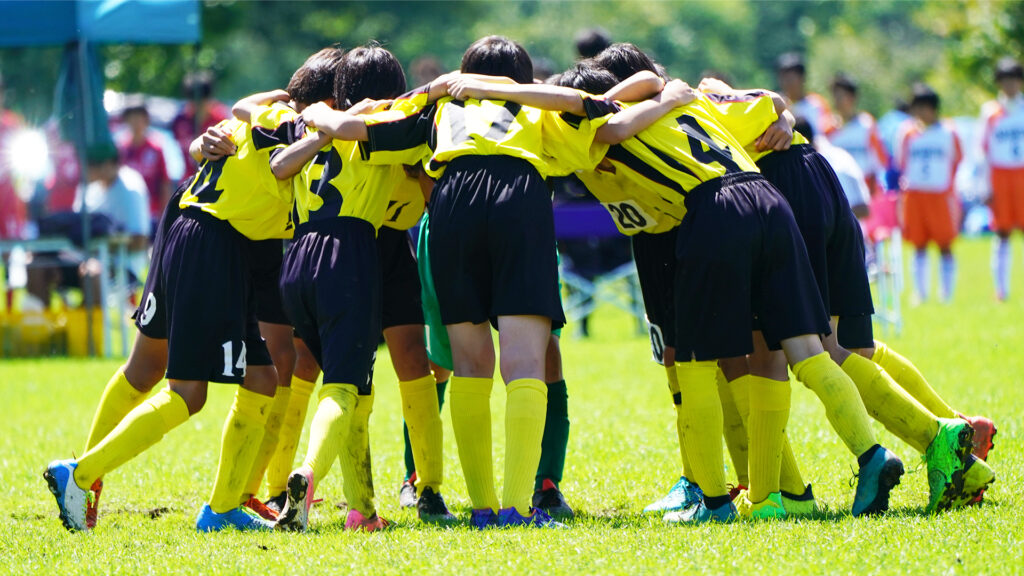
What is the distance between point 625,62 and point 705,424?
61.4 inches

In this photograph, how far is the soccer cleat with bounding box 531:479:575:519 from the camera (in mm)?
5215

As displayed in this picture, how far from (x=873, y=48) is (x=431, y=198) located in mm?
61227

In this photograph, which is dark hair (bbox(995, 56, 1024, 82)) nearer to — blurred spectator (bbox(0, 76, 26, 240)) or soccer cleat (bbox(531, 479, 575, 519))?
blurred spectator (bbox(0, 76, 26, 240))

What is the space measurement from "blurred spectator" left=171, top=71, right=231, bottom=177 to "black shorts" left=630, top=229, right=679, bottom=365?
9.55 metres

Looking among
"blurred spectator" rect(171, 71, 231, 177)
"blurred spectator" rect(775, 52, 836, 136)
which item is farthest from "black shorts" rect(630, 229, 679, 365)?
"blurred spectator" rect(171, 71, 231, 177)

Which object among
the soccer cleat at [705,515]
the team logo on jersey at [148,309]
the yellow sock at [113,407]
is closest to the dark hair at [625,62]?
the soccer cleat at [705,515]

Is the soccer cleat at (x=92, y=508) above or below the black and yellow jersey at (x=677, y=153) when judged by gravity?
below

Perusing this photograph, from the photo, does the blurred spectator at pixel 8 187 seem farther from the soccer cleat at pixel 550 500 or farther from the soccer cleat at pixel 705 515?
the soccer cleat at pixel 705 515

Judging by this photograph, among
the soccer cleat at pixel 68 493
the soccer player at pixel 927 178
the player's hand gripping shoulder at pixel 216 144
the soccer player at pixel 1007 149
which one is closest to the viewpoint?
the soccer cleat at pixel 68 493

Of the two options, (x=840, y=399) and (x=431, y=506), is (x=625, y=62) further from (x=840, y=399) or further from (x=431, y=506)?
(x=431, y=506)

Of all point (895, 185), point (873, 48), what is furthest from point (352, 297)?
point (873, 48)

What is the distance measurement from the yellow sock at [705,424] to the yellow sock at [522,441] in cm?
58

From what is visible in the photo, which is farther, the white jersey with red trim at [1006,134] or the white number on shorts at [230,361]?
the white jersey with red trim at [1006,134]

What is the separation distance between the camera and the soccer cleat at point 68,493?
4.83m
